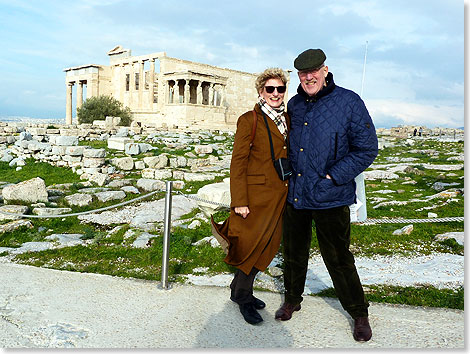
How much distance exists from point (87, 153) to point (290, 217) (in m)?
10.4

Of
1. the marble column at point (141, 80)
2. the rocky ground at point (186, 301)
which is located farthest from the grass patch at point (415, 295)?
the marble column at point (141, 80)

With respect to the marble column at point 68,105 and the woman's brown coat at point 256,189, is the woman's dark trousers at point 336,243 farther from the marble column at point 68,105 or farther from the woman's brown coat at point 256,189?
the marble column at point 68,105

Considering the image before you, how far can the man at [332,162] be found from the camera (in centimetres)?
291

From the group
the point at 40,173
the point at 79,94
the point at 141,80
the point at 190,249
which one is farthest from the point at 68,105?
the point at 190,249

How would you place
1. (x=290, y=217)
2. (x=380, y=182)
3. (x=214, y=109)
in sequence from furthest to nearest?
(x=214, y=109), (x=380, y=182), (x=290, y=217)

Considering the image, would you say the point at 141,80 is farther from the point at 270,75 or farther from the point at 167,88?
the point at 270,75

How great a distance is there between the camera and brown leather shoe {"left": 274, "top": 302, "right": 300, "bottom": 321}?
128 inches

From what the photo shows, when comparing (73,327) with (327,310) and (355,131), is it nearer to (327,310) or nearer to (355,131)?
(327,310)

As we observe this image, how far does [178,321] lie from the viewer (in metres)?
3.20

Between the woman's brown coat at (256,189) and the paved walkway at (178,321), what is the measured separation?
20.9 inches

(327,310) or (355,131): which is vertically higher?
(355,131)

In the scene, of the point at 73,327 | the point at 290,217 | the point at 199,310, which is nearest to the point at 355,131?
the point at 290,217

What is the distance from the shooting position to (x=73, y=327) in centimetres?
308

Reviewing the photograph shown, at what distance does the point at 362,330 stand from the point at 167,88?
36.3m
